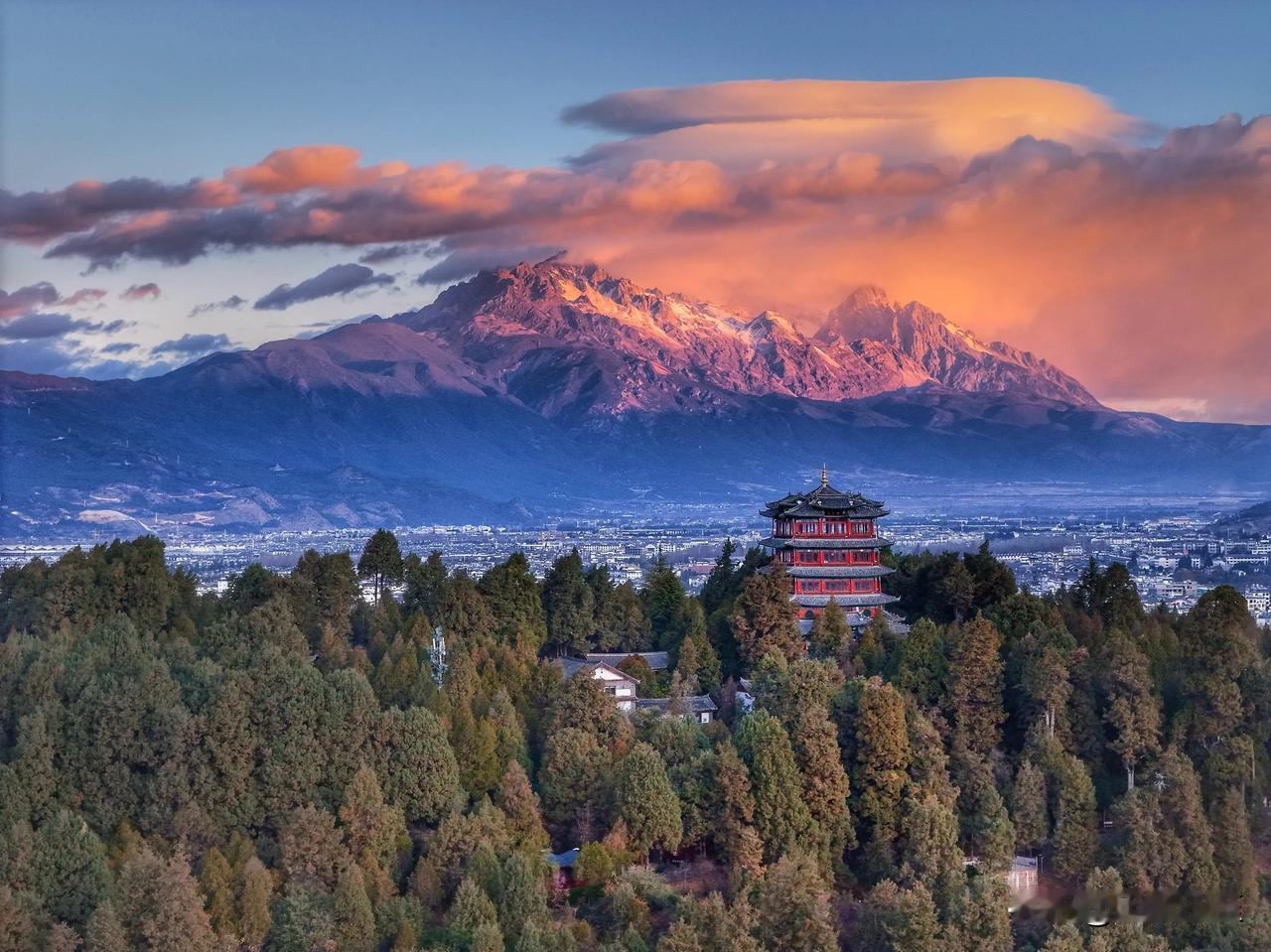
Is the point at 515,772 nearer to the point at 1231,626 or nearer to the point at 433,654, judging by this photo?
the point at 433,654

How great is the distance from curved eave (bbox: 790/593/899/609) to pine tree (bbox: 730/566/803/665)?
3.10 m

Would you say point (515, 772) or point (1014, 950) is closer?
point (1014, 950)

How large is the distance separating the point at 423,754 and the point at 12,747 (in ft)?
29.7

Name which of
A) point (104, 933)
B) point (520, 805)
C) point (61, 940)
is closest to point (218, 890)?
point (104, 933)

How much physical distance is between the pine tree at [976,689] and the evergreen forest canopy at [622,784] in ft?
0.25

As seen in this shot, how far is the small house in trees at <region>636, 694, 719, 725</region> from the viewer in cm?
4434

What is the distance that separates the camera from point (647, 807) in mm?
38438

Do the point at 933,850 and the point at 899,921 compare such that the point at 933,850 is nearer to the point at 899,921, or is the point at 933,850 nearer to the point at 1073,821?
the point at 899,921

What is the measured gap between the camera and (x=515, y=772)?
3919 centimetres

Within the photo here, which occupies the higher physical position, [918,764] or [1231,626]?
[1231,626]

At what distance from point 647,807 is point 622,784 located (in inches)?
37.7

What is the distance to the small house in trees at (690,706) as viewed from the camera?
4434cm

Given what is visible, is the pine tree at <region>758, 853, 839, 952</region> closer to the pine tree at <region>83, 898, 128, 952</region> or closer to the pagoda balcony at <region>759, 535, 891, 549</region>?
the pine tree at <region>83, 898, 128, 952</region>

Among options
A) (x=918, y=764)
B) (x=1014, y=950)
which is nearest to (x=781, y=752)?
(x=918, y=764)
